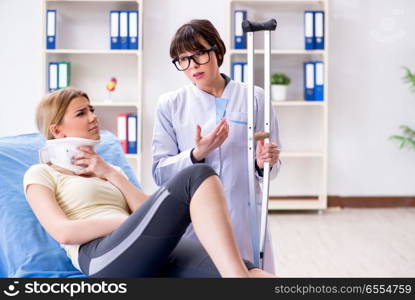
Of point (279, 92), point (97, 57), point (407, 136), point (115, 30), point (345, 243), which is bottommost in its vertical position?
point (345, 243)

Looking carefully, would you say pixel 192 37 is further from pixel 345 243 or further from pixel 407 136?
pixel 407 136

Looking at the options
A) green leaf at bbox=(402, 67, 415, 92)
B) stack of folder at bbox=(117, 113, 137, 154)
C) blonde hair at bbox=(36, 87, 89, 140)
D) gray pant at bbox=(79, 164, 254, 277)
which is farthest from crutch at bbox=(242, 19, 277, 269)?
green leaf at bbox=(402, 67, 415, 92)

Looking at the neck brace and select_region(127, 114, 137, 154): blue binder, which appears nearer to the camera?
the neck brace

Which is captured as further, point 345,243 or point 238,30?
point 238,30

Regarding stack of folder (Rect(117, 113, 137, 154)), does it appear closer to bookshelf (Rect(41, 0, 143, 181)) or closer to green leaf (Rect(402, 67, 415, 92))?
bookshelf (Rect(41, 0, 143, 181))

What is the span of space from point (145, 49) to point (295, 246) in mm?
1985

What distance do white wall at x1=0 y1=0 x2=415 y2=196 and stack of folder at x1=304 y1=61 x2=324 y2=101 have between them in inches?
11.8

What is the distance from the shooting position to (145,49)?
534 centimetres

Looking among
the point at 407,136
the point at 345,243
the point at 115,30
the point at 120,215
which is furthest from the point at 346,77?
the point at 120,215

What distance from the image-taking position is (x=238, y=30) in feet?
16.8

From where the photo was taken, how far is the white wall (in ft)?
17.5

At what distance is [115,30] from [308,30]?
1363 mm

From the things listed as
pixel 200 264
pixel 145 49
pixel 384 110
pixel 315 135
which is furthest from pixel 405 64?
pixel 200 264

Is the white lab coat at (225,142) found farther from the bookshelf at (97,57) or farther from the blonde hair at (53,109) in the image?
the bookshelf at (97,57)
